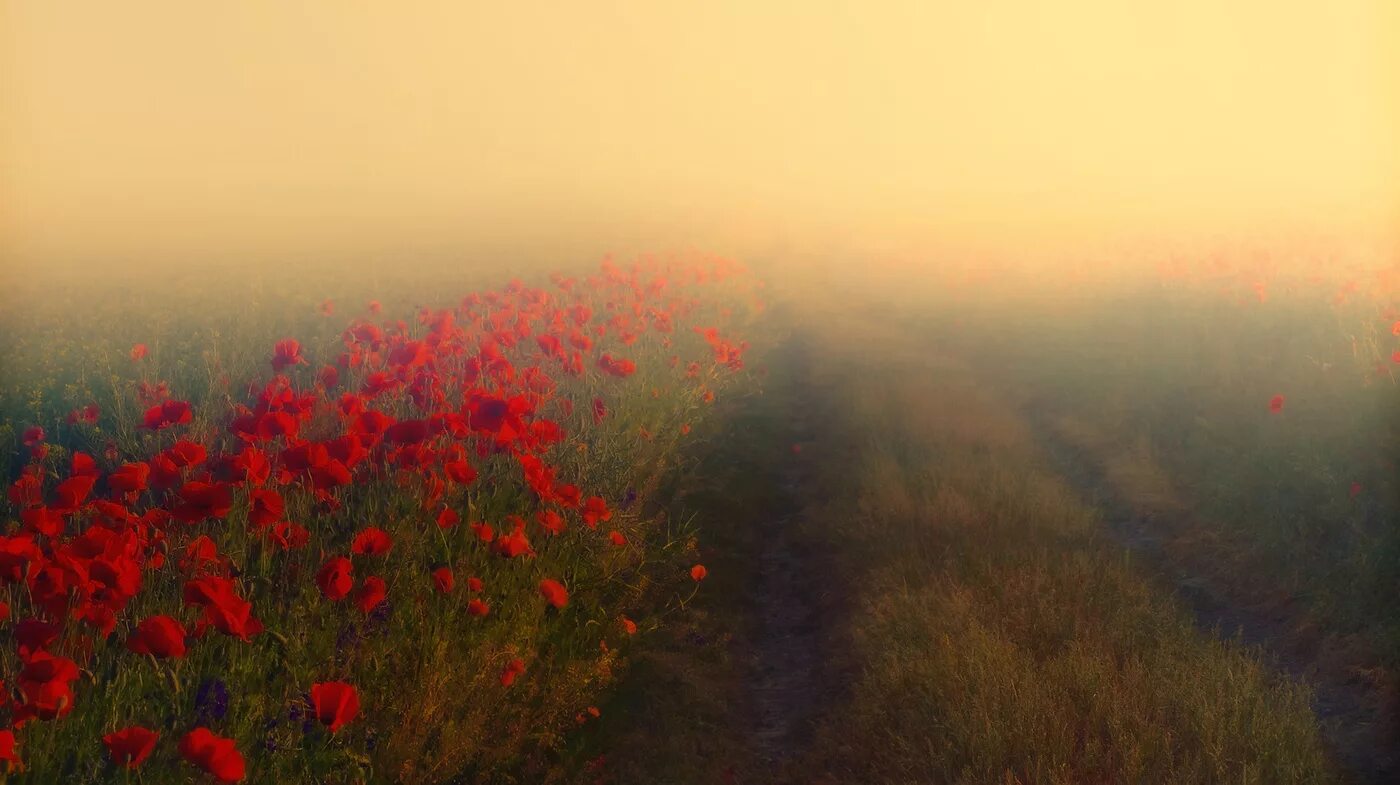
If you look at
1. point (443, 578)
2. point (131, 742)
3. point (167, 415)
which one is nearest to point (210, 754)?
point (131, 742)

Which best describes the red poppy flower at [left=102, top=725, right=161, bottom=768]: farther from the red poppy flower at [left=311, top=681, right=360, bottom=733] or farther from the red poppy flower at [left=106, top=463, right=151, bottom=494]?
the red poppy flower at [left=106, top=463, right=151, bottom=494]

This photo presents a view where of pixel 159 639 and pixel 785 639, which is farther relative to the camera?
pixel 785 639

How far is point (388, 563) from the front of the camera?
178 inches

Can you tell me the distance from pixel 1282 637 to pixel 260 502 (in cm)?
577

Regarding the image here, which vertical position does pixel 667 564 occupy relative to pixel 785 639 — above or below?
above

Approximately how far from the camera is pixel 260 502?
369cm

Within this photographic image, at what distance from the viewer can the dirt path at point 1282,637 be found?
4402mm

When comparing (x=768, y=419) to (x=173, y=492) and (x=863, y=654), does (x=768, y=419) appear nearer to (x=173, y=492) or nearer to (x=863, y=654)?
(x=863, y=654)

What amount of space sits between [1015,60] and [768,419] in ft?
382

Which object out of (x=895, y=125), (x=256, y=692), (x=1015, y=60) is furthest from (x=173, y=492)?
(x=1015, y=60)

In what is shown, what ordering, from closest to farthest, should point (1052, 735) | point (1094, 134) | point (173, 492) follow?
point (1052, 735) → point (173, 492) → point (1094, 134)

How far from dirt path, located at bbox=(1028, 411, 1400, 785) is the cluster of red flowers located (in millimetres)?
3499

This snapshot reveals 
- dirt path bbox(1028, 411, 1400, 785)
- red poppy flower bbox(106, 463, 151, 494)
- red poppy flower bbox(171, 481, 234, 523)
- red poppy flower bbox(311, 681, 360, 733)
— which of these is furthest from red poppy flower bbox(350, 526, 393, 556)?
dirt path bbox(1028, 411, 1400, 785)

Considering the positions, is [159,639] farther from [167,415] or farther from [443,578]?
[167,415]
